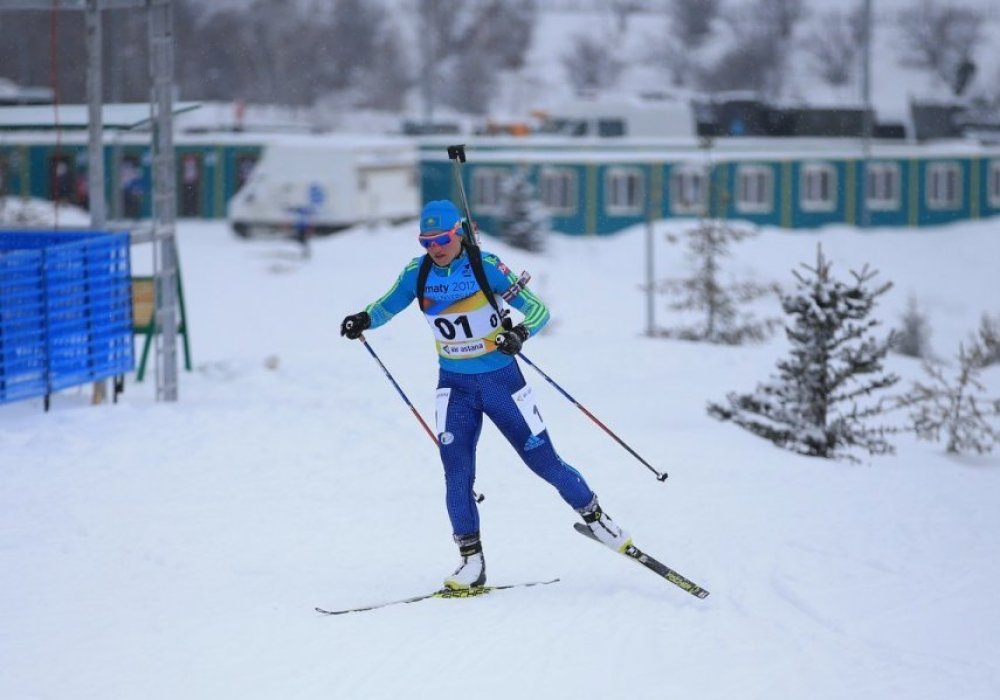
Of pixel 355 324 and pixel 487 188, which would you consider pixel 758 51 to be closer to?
pixel 487 188

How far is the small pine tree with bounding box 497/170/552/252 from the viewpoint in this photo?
35750 mm

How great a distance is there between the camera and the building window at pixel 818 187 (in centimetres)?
4034

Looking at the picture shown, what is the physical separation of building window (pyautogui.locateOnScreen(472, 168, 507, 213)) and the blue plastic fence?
25.1 meters

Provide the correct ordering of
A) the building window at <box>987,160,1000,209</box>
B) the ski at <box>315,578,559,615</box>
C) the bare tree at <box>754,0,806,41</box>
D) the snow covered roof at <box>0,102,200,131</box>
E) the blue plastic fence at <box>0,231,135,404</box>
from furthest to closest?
the bare tree at <box>754,0,806,41</box>, the building window at <box>987,160,1000,209</box>, the snow covered roof at <box>0,102,200,131</box>, the blue plastic fence at <box>0,231,135,404</box>, the ski at <box>315,578,559,615</box>

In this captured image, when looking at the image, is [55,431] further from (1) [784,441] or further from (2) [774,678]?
(2) [774,678]

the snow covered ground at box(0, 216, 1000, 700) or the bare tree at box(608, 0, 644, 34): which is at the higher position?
the bare tree at box(608, 0, 644, 34)

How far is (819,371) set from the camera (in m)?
12.6

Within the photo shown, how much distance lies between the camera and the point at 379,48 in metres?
70.5

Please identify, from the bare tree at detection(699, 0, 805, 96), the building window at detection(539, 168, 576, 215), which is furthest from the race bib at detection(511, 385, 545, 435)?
the bare tree at detection(699, 0, 805, 96)

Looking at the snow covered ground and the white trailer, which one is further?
the white trailer

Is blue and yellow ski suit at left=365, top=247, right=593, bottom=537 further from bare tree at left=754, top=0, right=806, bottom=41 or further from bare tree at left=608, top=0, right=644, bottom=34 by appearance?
bare tree at left=608, top=0, right=644, bottom=34

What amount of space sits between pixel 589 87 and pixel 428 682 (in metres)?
65.3

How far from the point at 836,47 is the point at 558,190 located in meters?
35.4

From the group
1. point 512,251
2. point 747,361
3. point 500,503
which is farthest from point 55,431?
point 512,251
